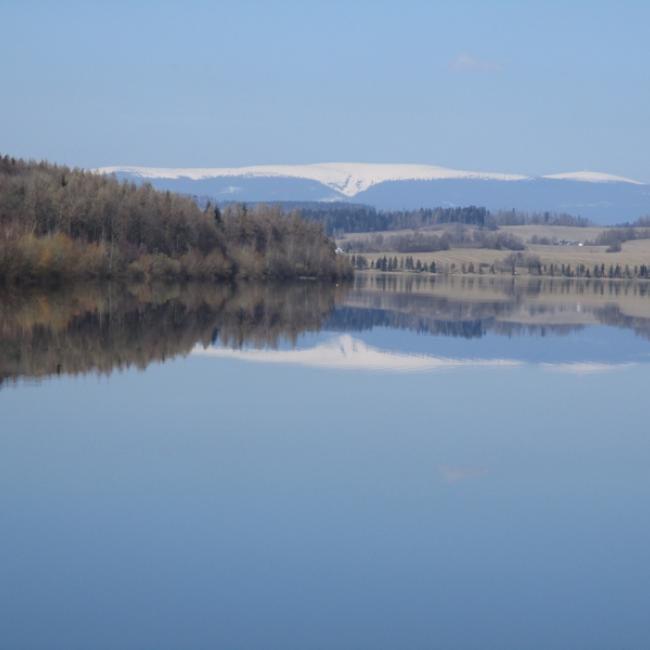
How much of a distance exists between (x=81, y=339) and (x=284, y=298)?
20062mm

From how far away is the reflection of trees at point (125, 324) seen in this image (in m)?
16.1

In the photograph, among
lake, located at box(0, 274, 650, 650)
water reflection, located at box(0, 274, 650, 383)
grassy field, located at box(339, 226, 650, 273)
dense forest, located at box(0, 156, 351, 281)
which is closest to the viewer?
lake, located at box(0, 274, 650, 650)

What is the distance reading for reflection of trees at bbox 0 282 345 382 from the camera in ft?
52.8

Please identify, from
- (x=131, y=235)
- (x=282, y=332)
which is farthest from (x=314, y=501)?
(x=131, y=235)

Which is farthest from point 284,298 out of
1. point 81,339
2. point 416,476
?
point 416,476

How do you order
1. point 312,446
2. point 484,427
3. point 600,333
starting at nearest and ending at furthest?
1. point 312,446
2. point 484,427
3. point 600,333

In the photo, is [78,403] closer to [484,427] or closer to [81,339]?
[484,427]

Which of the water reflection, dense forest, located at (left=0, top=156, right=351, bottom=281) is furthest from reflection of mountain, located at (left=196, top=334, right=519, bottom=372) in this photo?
dense forest, located at (left=0, top=156, right=351, bottom=281)

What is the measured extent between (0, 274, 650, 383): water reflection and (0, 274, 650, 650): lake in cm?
23

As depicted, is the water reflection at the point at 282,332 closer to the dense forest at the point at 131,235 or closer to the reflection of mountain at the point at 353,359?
the reflection of mountain at the point at 353,359

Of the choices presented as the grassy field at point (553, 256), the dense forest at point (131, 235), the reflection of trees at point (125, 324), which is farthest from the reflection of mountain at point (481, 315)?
the grassy field at point (553, 256)

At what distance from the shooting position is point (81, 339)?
18.5m

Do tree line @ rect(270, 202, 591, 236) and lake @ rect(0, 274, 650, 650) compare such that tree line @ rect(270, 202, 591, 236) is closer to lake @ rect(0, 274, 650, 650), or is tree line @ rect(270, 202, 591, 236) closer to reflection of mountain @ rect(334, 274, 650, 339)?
reflection of mountain @ rect(334, 274, 650, 339)

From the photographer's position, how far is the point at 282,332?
911 inches
